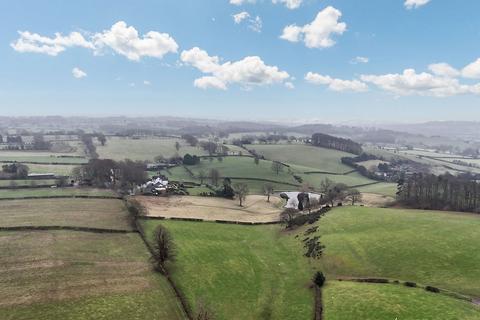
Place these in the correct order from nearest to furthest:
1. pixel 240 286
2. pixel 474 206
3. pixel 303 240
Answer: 1. pixel 240 286
2. pixel 303 240
3. pixel 474 206

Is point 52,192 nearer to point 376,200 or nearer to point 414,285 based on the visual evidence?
point 414,285

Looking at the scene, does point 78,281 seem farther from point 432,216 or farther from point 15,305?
point 432,216

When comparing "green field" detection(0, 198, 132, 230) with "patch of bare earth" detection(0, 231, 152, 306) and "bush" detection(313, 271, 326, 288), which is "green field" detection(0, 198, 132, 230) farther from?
"bush" detection(313, 271, 326, 288)

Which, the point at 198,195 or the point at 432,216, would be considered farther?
the point at 198,195

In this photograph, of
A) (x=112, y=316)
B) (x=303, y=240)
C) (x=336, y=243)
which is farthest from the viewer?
(x=303, y=240)

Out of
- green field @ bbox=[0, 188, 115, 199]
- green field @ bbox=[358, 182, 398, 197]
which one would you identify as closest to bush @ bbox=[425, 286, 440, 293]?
green field @ bbox=[0, 188, 115, 199]

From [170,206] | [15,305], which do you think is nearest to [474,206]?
[170,206]
